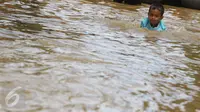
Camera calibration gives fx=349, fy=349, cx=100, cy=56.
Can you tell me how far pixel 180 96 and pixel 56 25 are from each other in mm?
3501

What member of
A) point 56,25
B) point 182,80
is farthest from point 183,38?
point 182,80

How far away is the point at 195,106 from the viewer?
2.82 meters

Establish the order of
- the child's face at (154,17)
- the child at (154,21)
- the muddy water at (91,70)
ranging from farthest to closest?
the child's face at (154,17)
the child at (154,21)
the muddy water at (91,70)

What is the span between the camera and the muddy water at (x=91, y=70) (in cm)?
261

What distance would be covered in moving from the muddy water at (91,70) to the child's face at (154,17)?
1.26 m

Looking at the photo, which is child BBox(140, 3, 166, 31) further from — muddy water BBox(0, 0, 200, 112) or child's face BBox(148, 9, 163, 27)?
muddy water BBox(0, 0, 200, 112)

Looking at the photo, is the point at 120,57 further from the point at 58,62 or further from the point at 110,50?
the point at 58,62

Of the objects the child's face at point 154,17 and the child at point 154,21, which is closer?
the child at point 154,21

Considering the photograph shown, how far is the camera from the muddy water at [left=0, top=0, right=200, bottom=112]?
8.56 ft

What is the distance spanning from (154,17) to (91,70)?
14.4ft

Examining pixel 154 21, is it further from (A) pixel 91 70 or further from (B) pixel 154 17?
(A) pixel 91 70

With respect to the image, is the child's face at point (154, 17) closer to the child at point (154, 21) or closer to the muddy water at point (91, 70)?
the child at point (154, 21)

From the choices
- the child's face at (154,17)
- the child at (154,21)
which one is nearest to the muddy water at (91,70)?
the child at (154,21)

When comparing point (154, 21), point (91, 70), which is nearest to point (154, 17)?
point (154, 21)
